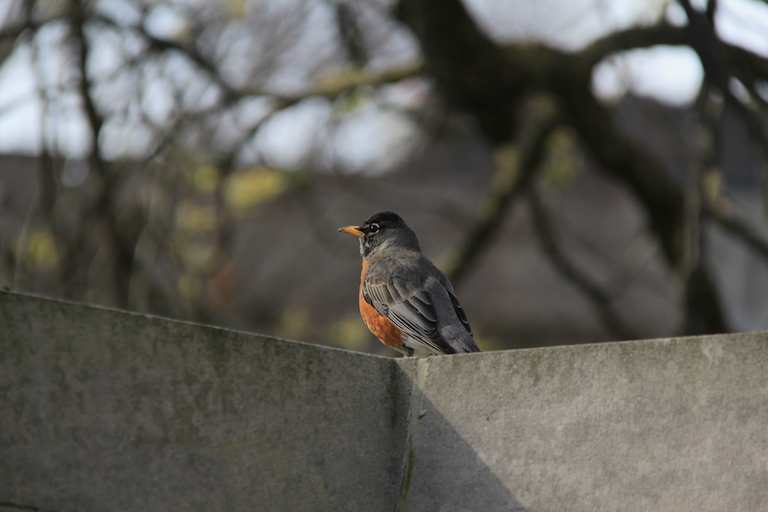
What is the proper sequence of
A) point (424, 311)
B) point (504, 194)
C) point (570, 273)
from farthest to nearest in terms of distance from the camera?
1. point (504, 194)
2. point (570, 273)
3. point (424, 311)

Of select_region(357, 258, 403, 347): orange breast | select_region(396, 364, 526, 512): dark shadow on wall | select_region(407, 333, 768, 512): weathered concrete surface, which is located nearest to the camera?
select_region(407, 333, 768, 512): weathered concrete surface

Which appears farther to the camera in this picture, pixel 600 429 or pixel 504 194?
pixel 504 194

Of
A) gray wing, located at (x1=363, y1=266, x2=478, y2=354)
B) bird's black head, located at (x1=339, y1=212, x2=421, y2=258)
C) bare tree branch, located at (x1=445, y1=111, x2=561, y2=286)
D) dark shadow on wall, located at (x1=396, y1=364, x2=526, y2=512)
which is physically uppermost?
dark shadow on wall, located at (x1=396, y1=364, x2=526, y2=512)

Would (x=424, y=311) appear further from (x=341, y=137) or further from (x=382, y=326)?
(x=341, y=137)

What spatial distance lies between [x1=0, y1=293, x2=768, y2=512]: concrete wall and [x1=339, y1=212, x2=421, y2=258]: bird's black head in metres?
2.97

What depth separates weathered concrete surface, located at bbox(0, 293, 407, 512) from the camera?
2527 millimetres

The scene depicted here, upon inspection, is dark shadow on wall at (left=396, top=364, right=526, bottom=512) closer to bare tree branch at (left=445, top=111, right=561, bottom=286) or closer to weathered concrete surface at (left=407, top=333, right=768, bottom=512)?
weathered concrete surface at (left=407, top=333, right=768, bottom=512)

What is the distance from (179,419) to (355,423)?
49cm

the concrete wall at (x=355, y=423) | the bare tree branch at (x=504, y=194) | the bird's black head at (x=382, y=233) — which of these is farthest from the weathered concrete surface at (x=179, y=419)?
the bare tree branch at (x=504, y=194)

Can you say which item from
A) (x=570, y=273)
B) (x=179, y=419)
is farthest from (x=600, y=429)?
(x=570, y=273)

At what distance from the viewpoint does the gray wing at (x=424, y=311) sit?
4.79 meters

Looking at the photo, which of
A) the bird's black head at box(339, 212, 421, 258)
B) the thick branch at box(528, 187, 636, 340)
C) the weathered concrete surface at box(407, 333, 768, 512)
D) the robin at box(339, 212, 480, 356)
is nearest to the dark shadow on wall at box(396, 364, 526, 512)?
the weathered concrete surface at box(407, 333, 768, 512)

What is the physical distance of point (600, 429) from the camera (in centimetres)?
280

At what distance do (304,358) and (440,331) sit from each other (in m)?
1.96
